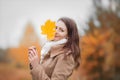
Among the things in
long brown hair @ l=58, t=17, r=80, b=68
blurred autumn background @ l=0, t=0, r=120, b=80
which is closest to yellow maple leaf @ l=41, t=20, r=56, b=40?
long brown hair @ l=58, t=17, r=80, b=68

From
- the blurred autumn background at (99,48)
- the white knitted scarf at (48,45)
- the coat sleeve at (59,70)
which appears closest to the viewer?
the coat sleeve at (59,70)

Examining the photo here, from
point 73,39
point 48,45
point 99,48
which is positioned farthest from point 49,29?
point 99,48

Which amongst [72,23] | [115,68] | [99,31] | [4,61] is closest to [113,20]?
[99,31]

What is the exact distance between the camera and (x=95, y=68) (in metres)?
24.0

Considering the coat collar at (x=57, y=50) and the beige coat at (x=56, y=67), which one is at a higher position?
the coat collar at (x=57, y=50)

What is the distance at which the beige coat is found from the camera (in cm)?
346

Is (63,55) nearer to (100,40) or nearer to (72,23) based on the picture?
(72,23)

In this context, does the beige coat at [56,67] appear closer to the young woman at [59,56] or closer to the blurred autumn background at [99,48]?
the young woman at [59,56]

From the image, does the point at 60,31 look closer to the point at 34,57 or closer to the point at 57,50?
the point at 57,50

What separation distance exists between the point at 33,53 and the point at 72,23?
385 millimetres

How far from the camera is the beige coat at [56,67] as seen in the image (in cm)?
346

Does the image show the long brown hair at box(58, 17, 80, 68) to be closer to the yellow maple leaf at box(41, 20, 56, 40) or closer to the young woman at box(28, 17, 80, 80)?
the young woman at box(28, 17, 80, 80)

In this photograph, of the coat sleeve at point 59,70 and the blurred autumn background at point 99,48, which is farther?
the blurred autumn background at point 99,48

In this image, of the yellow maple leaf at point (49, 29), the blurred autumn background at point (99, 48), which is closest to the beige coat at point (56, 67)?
the yellow maple leaf at point (49, 29)
